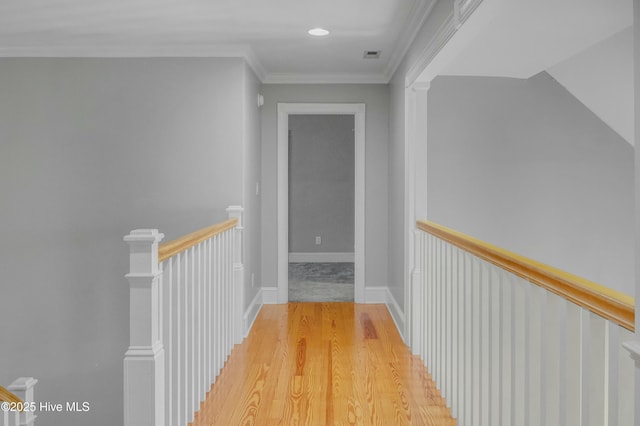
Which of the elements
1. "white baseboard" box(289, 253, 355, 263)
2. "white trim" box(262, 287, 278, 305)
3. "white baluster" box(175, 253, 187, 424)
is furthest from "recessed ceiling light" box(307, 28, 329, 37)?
"white baseboard" box(289, 253, 355, 263)

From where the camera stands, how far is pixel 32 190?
4.38m

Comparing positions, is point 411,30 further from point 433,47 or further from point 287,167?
point 287,167

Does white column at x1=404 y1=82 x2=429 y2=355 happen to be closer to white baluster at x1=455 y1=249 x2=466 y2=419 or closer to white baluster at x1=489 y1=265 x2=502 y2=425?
white baluster at x1=455 y1=249 x2=466 y2=419

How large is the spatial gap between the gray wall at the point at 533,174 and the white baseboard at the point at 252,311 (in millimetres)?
1657

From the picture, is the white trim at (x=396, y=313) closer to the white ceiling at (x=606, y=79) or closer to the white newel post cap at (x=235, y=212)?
Result: the white newel post cap at (x=235, y=212)

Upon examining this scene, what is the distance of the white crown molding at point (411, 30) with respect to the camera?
3130 mm

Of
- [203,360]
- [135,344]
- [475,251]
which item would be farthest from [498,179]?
[135,344]

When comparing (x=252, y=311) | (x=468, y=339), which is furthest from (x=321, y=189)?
(x=468, y=339)

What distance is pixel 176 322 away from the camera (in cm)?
242

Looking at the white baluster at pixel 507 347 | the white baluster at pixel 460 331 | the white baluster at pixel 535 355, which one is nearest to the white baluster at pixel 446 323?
the white baluster at pixel 460 331

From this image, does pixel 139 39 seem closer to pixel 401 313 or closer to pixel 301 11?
pixel 301 11

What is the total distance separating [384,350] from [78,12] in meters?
2.97

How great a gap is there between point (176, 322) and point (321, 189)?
19.0ft

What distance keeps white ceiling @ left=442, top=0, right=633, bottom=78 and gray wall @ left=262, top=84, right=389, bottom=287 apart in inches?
49.2
